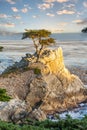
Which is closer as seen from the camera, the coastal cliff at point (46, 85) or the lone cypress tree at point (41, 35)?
the coastal cliff at point (46, 85)

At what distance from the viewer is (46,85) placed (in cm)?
3634

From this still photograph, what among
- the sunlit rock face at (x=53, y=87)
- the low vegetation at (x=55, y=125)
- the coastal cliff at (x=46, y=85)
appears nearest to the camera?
the low vegetation at (x=55, y=125)

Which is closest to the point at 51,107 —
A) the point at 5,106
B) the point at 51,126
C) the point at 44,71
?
the point at 44,71

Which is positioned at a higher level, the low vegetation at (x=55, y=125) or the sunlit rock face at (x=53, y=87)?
the low vegetation at (x=55, y=125)

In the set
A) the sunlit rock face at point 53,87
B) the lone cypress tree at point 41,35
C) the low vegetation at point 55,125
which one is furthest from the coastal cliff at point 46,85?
the low vegetation at point 55,125

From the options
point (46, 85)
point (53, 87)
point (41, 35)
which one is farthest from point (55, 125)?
point (41, 35)

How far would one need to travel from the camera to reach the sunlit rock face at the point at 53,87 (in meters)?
35.9

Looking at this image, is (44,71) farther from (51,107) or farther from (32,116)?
(32,116)

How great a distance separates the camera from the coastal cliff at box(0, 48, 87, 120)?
35750 millimetres

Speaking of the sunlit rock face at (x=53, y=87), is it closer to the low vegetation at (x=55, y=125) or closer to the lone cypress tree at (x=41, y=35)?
the lone cypress tree at (x=41, y=35)

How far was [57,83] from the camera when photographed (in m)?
38.8

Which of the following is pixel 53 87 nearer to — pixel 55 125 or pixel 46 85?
pixel 46 85

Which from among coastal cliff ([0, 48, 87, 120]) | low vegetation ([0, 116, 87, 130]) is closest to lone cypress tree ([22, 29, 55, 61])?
coastal cliff ([0, 48, 87, 120])

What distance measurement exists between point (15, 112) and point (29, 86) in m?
12.5
